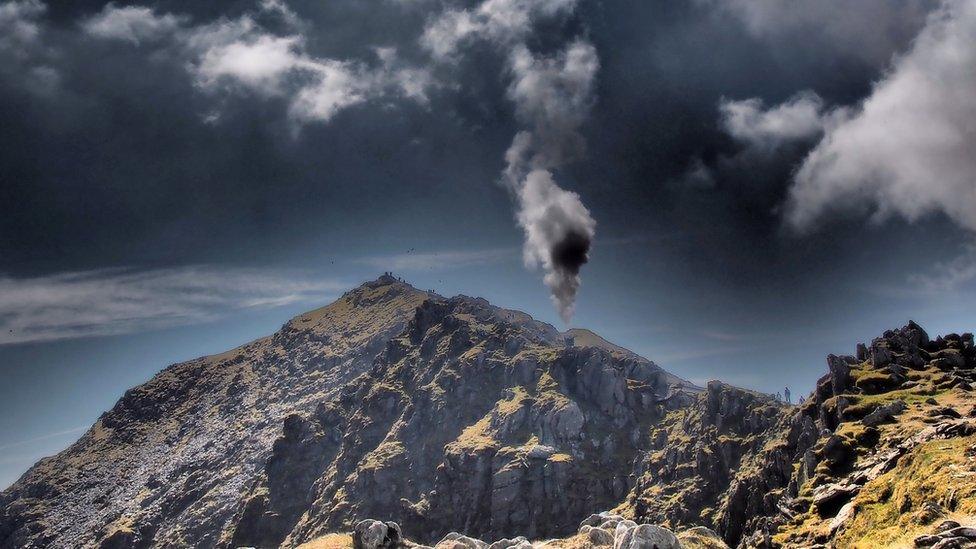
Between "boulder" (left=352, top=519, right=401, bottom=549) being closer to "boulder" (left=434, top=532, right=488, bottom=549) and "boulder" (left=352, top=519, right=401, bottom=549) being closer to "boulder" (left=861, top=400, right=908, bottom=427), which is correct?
"boulder" (left=434, top=532, right=488, bottom=549)

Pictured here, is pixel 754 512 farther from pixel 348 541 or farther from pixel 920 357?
pixel 348 541

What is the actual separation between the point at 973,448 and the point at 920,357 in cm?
8376

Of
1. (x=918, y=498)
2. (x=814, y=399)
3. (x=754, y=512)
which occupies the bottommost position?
(x=754, y=512)

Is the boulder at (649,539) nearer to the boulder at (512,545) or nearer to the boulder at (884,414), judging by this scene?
the boulder at (512,545)

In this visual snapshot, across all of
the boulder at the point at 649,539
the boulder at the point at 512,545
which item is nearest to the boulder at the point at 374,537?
the boulder at the point at 512,545

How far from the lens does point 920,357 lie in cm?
14150

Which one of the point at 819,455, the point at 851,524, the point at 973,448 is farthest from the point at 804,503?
the point at 973,448

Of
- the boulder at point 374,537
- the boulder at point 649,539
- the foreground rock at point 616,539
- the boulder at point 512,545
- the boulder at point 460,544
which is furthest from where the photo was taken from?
the boulder at point 512,545

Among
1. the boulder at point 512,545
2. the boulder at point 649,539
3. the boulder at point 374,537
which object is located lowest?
the boulder at point 512,545

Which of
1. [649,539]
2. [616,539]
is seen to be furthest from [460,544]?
[649,539]

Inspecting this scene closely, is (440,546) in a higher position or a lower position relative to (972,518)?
lower

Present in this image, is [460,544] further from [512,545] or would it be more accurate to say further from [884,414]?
[884,414]

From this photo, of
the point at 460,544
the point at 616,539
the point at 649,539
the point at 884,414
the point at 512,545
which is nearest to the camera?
the point at 649,539

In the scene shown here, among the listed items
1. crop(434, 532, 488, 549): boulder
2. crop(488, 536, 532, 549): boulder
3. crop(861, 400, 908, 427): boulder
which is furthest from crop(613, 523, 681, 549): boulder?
crop(861, 400, 908, 427): boulder
